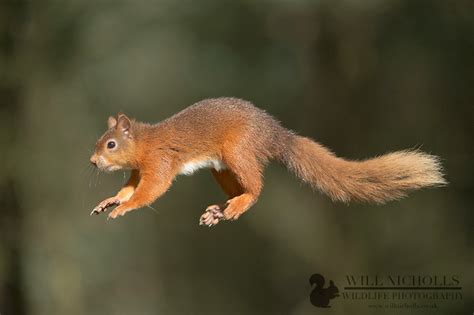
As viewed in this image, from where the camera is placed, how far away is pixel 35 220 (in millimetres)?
10258

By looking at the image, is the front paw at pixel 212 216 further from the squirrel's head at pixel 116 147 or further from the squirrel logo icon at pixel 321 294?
the squirrel logo icon at pixel 321 294

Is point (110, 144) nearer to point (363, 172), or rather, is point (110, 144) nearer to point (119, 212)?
point (119, 212)

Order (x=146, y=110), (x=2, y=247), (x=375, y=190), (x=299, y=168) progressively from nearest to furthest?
(x=375, y=190)
(x=299, y=168)
(x=2, y=247)
(x=146, y=110)

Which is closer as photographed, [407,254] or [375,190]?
[375,190]

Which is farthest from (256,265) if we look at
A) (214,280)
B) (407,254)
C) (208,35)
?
(208,35)

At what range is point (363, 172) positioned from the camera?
2.21 meters

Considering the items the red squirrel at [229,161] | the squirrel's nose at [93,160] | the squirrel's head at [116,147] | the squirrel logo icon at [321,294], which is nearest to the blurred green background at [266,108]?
the squirrel logo icon at [321,294]

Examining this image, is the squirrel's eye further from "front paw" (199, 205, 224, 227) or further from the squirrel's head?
"front paw" (199, 205, 224, 227)

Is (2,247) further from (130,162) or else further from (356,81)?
(130,162)

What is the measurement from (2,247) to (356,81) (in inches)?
172

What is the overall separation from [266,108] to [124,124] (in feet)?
21.8

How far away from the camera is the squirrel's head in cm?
208

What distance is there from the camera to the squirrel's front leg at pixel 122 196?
1939 mm

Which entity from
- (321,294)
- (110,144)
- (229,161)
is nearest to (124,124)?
(110,144)
